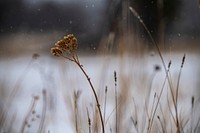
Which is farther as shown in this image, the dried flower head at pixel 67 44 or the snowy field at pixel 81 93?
the snowy field at pixel 81 93

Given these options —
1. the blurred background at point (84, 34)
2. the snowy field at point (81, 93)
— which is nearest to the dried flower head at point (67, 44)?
the snowy field at point (81, 93)

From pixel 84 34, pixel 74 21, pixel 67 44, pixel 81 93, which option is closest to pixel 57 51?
pixel 67 44

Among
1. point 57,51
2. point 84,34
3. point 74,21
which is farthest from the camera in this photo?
point 74,21

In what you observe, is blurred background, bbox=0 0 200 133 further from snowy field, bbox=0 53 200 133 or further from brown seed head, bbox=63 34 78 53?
brown seed head, bbox=63 34 78 53

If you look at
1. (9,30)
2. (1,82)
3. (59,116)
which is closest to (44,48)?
(9,30)

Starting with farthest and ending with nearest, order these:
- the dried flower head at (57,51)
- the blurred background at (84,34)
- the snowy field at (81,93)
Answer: the blurred background at (84,34)
the snowy field at (81,93)
the dried flower head at (57,51)

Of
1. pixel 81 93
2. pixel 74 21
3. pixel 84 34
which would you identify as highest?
pixel 74 21

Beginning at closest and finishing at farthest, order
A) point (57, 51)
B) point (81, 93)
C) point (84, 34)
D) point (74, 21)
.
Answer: point (57, 51) → point (81, 93) → point (84, 34) → point (74, 21)

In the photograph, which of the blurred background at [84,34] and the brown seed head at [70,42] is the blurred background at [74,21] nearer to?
the blurred background at [84,34]

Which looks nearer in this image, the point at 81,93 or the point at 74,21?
the point at 81,93

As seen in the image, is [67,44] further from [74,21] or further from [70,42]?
[74,21]

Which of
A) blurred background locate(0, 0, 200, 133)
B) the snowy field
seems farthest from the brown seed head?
blurred background locate(0, 0, 200, 133)

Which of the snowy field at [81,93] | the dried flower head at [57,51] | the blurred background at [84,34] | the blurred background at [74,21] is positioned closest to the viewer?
the dried flower head at [57,51]
